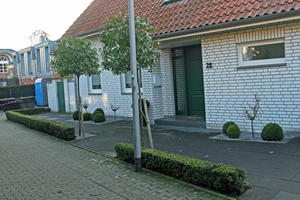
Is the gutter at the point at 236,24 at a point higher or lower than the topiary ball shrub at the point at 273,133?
higher

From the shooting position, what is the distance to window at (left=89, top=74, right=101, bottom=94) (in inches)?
612

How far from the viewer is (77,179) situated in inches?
225

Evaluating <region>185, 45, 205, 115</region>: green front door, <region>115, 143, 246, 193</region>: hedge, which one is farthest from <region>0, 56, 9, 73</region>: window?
<region>115, 143, 246, 193</region>: hedge

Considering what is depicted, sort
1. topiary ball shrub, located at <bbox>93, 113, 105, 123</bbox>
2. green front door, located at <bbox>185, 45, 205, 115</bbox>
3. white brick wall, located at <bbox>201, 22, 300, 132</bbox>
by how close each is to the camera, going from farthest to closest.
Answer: topiary ball shrub, located at <bbox>93, 113, 105, 123</bbox>
green front door, located at <bbox>185, 45, 205, 115</bbox>
white brick wall, located at <bbox>201, 22, 300, 132</bbox>

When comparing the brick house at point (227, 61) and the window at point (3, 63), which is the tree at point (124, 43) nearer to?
the brick house at point (227, 61)

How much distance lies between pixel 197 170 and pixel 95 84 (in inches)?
463

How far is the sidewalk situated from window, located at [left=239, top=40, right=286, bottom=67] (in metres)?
2.40

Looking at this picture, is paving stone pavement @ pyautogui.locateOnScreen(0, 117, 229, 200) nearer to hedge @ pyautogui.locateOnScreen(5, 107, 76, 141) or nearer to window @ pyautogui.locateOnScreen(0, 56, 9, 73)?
hedge @ pyautogui.locateOnScreen(5, 107, 76, 141)

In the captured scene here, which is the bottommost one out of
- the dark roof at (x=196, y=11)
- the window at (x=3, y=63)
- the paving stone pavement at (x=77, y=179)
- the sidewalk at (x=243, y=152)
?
the paving stone pavement at (x=77, y=179)

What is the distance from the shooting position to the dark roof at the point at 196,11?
805 cm

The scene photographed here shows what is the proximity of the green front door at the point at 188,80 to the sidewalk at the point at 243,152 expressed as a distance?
1.75 m

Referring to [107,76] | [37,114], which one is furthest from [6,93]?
[107,76]

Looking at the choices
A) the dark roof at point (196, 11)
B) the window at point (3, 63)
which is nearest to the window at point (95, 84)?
the dark roof at point (196, 11)

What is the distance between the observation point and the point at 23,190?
17.3 ft
